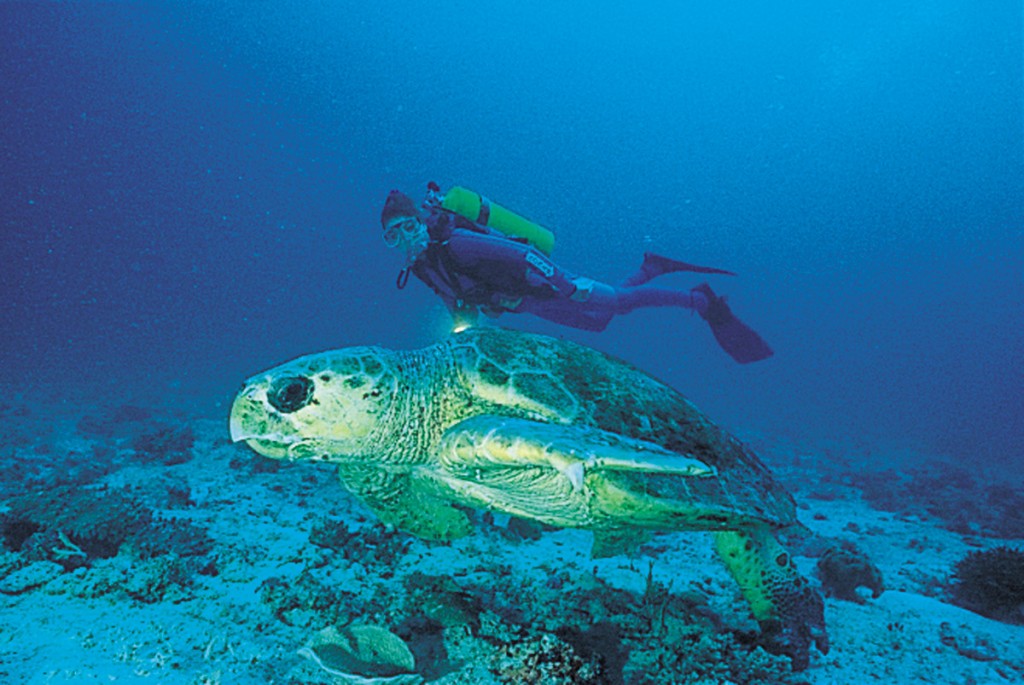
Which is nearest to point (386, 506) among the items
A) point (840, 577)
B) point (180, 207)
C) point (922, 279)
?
point (840, 577)

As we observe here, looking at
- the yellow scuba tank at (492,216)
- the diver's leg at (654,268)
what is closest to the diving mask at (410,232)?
the yellow scuba tank at (492,216)

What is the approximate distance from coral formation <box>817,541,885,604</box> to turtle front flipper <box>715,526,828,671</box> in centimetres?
114

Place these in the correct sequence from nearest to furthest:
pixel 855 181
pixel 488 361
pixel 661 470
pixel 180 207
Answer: pixel 661 470 → pixel 488 361 → pixel 855 181 → pixel 180 207

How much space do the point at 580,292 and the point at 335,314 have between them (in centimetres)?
10912

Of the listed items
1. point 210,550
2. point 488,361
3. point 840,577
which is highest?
point 488,361

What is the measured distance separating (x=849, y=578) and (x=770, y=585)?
1.60m

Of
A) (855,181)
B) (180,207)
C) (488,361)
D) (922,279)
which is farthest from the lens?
(180,207)

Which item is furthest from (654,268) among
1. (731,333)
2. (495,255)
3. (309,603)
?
(309,603)

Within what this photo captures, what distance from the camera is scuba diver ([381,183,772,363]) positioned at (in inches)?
221

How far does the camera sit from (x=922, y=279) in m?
90.4

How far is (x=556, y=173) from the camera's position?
117875mm

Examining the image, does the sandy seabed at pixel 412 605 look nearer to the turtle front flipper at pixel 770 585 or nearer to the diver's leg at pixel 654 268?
the turtle front flipper at pixel 770 585

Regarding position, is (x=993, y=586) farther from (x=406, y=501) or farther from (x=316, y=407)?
(x=316, y=407)

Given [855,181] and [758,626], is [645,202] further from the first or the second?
[758,626]
